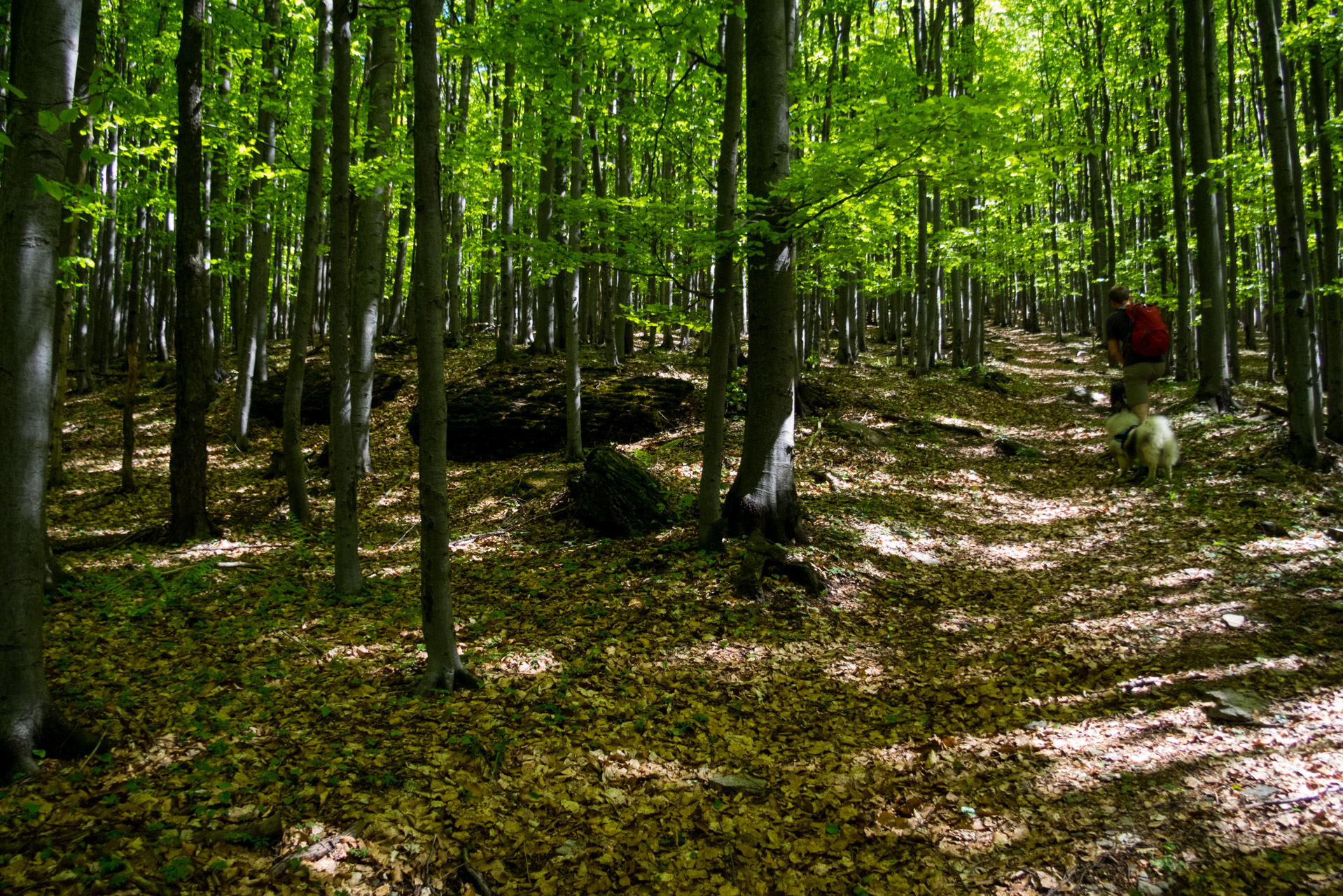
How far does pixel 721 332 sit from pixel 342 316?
149 inches

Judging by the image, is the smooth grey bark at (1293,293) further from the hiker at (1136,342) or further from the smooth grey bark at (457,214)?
the smooth grey bark at (457,214)

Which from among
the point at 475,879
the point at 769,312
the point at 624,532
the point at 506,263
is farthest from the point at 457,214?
the point at 475,879

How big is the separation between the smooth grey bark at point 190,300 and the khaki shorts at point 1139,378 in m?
11.5

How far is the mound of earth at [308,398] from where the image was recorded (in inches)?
599

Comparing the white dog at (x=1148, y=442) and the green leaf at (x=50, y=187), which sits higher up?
the green leaf at (x=50, y=187)

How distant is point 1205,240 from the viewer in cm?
1207

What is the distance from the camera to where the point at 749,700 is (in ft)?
15.7

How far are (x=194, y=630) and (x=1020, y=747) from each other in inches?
241

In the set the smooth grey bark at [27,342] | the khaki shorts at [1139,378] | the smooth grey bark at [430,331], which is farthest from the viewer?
the khaki shorts at [1139,378]

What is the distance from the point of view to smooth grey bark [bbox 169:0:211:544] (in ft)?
25.9

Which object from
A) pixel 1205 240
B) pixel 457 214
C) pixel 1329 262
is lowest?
pixel 1329 262

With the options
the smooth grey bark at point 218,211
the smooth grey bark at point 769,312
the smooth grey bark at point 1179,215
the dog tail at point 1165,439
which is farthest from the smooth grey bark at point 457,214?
the smooth grey bark at point 1179,215

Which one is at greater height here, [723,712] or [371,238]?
[371,238]

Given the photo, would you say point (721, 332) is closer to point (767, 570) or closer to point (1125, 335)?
point (767, 570)
